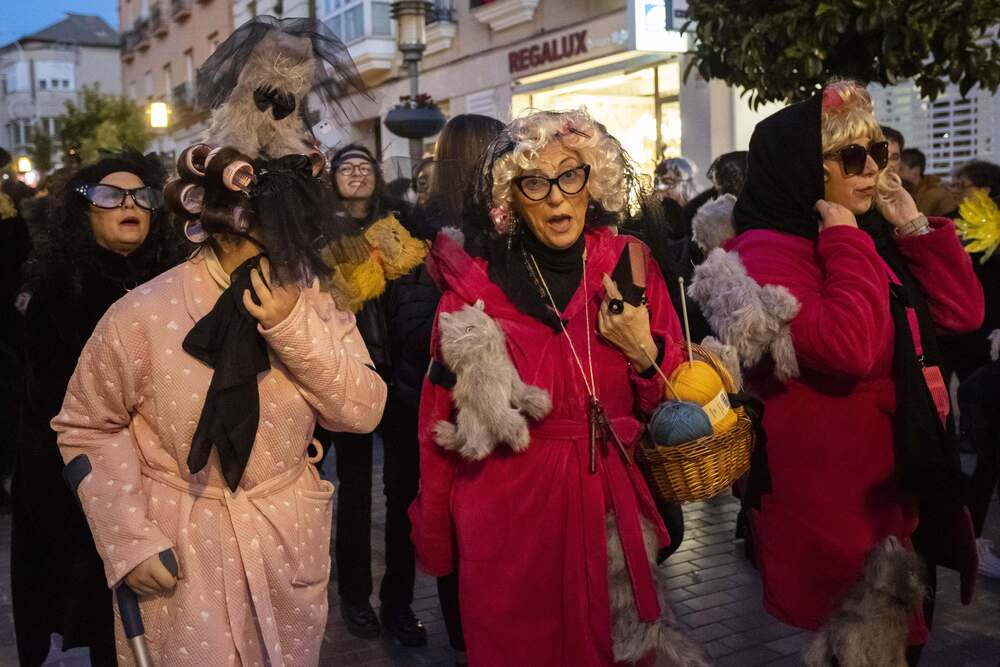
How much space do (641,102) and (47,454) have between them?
41.5 ft

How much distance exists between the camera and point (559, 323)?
2934 millimetres

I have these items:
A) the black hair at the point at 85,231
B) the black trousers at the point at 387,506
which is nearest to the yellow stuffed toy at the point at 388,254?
the black trousers at the point at 387,506

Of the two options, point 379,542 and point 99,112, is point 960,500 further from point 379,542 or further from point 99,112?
point 99,112

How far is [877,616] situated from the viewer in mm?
3049

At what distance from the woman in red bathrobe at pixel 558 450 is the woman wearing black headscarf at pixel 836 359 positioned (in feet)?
1.40

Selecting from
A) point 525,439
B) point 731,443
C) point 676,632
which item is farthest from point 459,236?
point 676,632

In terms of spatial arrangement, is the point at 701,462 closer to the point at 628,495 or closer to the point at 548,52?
the point at 628,495

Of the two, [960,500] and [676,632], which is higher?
[960,500]

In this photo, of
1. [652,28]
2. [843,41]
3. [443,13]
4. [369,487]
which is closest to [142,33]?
[443,13]

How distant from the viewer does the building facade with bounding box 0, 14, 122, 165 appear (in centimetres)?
7712

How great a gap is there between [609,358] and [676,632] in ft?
2.49

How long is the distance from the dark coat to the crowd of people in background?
10mm

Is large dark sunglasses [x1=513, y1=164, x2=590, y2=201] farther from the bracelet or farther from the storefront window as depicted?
the storefront window

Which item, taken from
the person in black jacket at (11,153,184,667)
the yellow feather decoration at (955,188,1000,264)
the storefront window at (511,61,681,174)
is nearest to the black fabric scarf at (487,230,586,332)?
the person in black jacket at (11,153,184,667)
